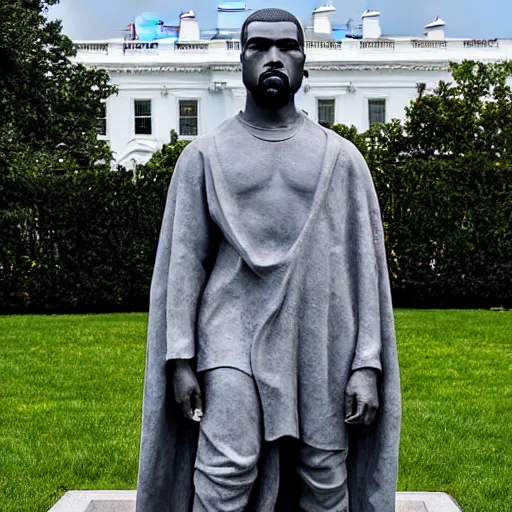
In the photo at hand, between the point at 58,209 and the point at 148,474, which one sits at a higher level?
the point at 58,209

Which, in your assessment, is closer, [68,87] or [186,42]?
[68,87]

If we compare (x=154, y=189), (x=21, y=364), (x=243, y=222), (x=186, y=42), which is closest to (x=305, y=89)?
(x=186, y=42)

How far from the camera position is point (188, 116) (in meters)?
42.8

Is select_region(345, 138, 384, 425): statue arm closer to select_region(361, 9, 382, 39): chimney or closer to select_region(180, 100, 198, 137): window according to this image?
select_region(180, 100, 198, 137): window

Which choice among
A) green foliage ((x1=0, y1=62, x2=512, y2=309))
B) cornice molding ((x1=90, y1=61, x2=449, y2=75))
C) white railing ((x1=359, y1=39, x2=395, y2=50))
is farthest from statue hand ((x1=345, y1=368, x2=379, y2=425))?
white railing ((x1=359, y1=39, x2=395, y2=50))

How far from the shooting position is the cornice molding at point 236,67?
42.0 m

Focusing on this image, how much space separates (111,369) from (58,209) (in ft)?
26.9

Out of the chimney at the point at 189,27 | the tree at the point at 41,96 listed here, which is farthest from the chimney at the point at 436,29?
the tree at the point at 41,96

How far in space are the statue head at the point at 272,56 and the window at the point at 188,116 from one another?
39.1 meters

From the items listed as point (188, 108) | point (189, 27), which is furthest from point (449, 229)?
point (189, 27)

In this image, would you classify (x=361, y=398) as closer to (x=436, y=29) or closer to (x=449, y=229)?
(x=449, y=229)

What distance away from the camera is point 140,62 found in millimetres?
42531

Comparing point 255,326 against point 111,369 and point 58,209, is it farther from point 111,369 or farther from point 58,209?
point 58,209

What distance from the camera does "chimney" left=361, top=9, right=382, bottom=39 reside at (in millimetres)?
46219
